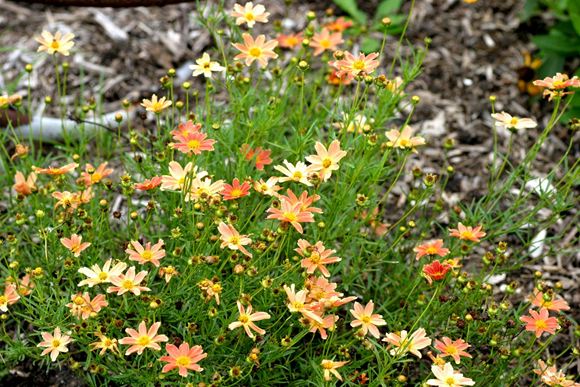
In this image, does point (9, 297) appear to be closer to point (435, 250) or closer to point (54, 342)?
point (54, 342)

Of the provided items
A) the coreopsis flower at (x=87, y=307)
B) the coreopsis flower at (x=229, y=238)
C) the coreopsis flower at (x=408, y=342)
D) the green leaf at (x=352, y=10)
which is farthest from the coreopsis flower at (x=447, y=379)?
the green leaf at (x=352, y=10)

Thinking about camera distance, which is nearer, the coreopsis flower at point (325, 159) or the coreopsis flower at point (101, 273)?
the coreopsis flower at point (101, 273)

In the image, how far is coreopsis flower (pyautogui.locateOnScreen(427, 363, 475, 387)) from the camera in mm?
2336

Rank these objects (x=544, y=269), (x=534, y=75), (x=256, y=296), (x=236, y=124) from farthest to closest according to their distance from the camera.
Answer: (x=534, y=75) < (x=544, y=269) < (x=236, y=124) < (x=256, y=296)

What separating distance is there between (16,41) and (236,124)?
2308 millimetres

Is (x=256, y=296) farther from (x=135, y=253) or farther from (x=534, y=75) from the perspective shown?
(x=534, y=75)

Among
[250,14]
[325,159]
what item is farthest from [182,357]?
[250,14]

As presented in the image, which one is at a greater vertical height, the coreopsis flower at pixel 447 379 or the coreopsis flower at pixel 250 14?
the coreopsis flower at pixel 250 14

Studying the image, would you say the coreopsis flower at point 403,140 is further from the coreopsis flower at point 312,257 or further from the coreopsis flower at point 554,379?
the coreopsis flower at point 554,379

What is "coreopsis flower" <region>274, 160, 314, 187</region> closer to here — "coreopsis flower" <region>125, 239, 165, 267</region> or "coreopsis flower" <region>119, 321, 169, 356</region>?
"coreopsis flower" <region>125, 239, 165, 267</region>

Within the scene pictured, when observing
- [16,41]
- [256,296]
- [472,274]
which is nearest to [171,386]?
[256,296]

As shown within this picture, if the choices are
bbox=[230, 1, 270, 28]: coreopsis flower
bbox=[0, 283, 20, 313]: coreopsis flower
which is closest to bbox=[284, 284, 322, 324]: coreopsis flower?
bbox=[0, 283, 20, 313]: coreopsis flower

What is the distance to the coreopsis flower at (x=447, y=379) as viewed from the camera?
2.34 meters

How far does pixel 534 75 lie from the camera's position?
4.55 metres
